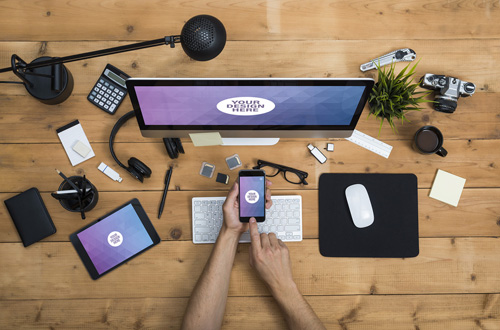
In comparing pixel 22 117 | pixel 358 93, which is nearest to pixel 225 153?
pixel 358 93

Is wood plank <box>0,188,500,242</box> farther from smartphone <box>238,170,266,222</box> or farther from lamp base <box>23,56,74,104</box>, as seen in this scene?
lamp base <box>23,56,74,104</box>

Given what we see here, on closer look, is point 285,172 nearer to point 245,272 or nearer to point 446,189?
point 245,272

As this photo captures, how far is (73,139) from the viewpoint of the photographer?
44.5 inches

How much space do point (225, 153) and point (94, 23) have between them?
67 cm

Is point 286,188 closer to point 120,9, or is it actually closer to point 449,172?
point 449,172

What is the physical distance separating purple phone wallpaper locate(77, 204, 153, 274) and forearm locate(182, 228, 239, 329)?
0.23 m

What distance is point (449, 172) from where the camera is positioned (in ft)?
3.78

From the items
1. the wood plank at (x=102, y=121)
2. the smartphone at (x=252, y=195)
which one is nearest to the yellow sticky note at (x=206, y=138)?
the smartphone at (x=252, y=195)

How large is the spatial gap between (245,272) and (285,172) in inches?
14.6

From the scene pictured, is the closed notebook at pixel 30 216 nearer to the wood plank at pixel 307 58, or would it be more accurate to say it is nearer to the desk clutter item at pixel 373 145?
the wood plank at pixel 307 58

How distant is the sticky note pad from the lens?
1.14m

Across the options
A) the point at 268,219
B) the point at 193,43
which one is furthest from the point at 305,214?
the point at 193,43

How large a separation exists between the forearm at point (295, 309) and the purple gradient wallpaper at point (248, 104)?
55 cm

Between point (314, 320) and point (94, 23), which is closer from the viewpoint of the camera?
point (314, 320)
